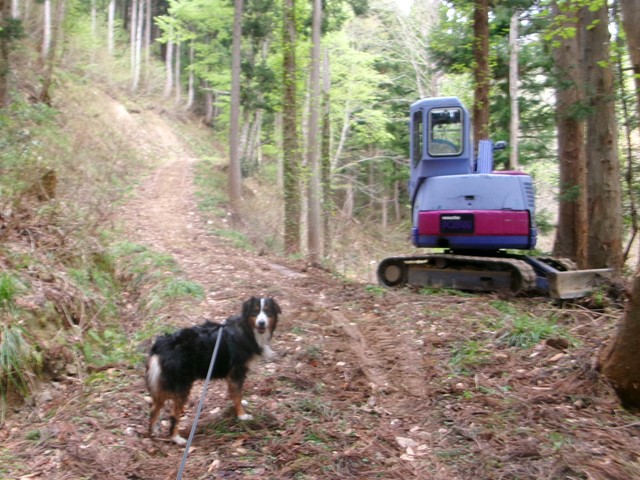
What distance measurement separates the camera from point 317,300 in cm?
930

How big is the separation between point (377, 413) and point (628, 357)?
2279mm

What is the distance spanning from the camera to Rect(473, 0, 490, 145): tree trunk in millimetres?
11531

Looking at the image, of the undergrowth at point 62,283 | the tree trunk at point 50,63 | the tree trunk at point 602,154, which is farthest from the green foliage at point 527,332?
the tree trunk at point 50,63

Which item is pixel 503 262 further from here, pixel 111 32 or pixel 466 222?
pixel 111 32

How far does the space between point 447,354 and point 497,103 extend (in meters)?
14.0

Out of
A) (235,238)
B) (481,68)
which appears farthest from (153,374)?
(235,238)

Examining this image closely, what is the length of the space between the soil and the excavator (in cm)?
92

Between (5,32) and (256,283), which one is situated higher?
(5,32)

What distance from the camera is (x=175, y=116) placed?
37.7 m

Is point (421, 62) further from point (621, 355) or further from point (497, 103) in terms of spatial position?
point (621, 355)

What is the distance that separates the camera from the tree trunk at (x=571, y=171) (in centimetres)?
1075

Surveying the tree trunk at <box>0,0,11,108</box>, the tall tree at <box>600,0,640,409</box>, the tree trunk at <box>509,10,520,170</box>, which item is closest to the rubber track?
the tall tree at <box>600,0,640,409</box>

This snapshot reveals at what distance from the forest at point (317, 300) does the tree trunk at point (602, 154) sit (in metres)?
0.04

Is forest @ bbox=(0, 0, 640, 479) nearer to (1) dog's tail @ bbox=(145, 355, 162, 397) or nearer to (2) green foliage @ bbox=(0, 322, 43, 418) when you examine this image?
(2) green foliage @ bbox=(0, 322, 43, 418)
